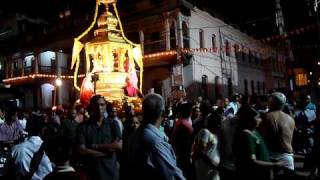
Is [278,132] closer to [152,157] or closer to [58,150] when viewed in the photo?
[152,157]

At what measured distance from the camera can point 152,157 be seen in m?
3.95

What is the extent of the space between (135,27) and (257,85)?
17.7 m

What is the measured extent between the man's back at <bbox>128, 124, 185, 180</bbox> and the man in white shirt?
7.01 ft

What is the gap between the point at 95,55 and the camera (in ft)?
57.4

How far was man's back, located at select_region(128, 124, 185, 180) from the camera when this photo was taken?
3932 millimetres

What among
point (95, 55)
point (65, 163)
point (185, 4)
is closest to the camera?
point (65, 163)

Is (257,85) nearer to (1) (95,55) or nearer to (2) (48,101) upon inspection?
(2) (48,101)

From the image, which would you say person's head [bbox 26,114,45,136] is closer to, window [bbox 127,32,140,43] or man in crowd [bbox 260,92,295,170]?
man in crowd [bbox 260,92,295,170]

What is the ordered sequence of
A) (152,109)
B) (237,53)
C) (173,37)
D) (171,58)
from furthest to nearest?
(237,53) → (173,37) → (171,58) → (152,109)

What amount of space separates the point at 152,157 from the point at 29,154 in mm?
2714

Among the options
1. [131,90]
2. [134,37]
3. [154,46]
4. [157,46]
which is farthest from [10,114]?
[134,37]

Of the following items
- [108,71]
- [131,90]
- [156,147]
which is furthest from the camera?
[131,90]

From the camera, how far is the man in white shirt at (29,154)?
573 centimetres

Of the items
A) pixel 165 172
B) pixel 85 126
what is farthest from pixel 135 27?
pixel 165 172
